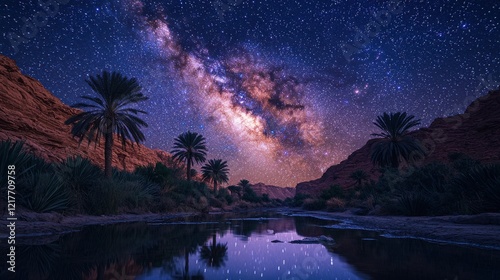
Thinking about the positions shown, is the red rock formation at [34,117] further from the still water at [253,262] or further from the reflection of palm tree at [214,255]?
the still water at [253,262]

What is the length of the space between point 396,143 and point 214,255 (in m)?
34.9

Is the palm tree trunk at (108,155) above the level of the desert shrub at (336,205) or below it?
above

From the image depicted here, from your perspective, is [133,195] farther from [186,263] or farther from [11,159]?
[186,263]

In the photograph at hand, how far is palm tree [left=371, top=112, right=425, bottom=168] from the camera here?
34219 millimetres

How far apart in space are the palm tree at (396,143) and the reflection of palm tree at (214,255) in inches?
1285

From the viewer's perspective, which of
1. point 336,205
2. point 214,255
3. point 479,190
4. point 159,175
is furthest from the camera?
point 336,205

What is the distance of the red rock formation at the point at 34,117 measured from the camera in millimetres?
33812

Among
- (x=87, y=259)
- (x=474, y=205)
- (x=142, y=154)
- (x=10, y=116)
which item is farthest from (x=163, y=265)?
(x=142, y=154)

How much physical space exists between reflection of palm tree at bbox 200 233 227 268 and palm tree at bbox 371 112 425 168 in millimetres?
32639

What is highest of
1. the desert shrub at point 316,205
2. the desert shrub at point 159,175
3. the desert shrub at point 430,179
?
the desert shrub at point 159,175

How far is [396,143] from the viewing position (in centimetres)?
3491

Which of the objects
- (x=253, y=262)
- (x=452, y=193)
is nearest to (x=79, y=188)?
(x=253, y=262)

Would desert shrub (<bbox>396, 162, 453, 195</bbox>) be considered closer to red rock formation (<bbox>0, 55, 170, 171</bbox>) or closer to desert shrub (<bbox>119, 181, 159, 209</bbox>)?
desert shrub (<bbox>119, 181, 159, 209</bbox>)

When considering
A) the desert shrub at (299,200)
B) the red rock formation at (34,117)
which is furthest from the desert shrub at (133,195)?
the desert shrub at (299,200)
